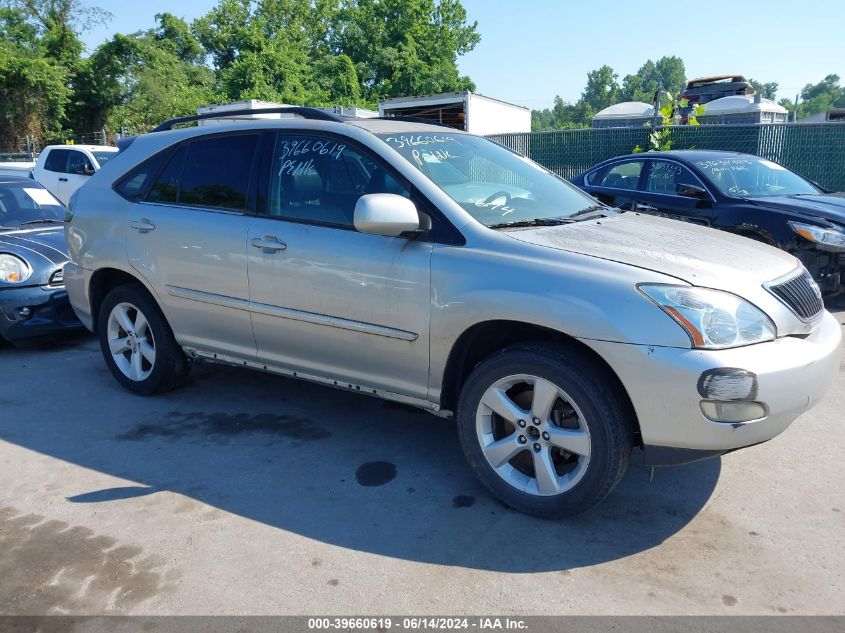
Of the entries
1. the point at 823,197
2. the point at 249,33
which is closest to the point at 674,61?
the point at 249,33

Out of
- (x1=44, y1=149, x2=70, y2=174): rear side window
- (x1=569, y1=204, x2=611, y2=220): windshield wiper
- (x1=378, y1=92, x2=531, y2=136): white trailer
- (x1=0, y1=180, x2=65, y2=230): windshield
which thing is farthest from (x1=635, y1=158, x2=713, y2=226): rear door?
(x1=44, y1=149, x2=70, y2=174): rear side window

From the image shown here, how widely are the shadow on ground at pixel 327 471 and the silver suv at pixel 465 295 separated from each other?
0.79 ft

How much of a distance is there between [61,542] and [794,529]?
10.8 ft

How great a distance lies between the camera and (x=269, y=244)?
3.96m

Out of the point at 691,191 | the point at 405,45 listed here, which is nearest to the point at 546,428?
the point at 691,191

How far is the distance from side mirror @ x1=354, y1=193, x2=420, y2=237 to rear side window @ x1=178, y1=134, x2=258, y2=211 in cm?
114

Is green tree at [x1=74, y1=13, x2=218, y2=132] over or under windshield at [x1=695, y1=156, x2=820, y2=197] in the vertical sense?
over

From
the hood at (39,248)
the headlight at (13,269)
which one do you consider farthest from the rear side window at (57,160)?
the headlight at (13,269)

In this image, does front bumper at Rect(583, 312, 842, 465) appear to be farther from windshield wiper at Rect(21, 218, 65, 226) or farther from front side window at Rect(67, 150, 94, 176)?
front side window at Rect(67, 150, 94, 176)

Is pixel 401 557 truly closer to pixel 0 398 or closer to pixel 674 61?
pixel 0 398

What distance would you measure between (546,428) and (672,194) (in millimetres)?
5299

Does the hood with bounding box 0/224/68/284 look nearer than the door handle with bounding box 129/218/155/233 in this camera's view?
No

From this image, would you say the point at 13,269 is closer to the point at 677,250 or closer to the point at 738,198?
the point at 677,250

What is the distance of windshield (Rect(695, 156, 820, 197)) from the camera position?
7426 mm
